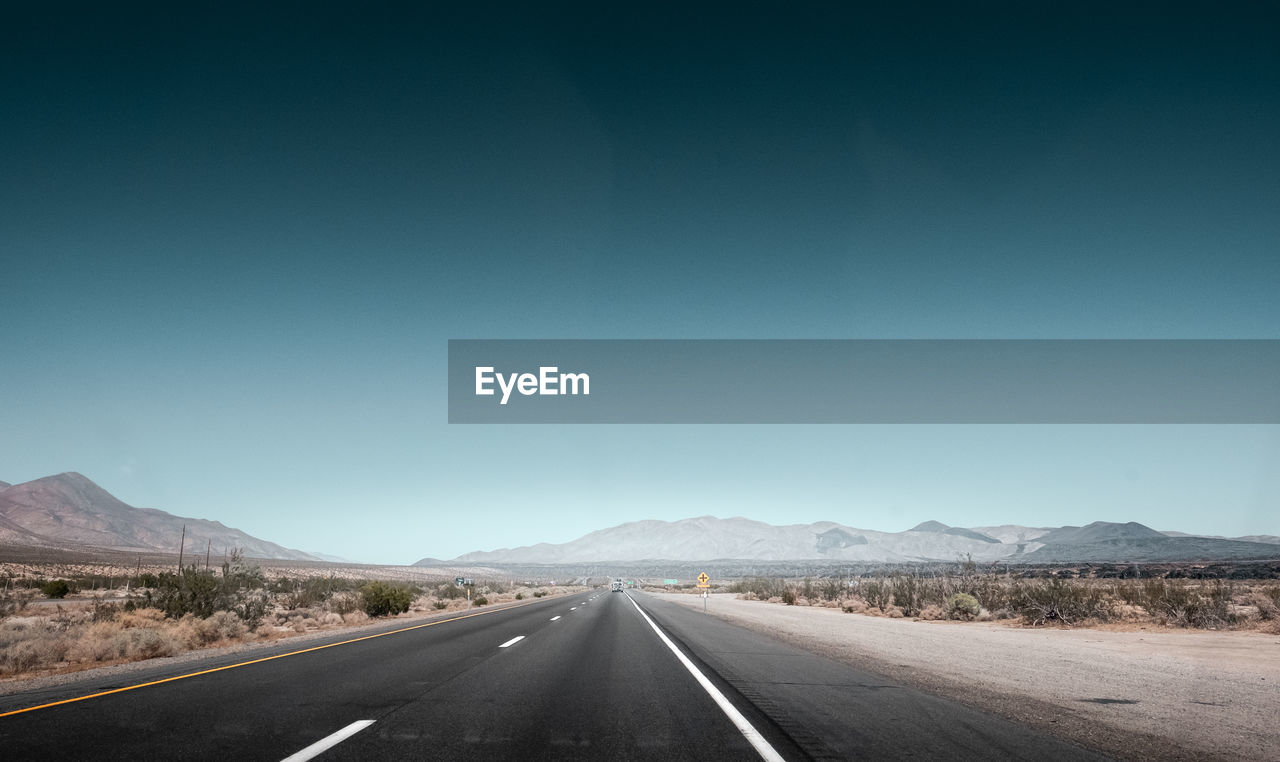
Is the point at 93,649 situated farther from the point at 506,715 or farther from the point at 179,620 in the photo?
the point at 506,715

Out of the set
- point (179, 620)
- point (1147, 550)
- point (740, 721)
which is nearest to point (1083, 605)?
point (740, 721)

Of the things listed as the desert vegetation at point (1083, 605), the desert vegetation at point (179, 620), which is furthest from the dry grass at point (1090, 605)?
the desert vegetation at point (179, 620)

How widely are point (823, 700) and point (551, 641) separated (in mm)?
9594

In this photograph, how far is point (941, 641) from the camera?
1978 centimetres

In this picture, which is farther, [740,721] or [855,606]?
[855,606]

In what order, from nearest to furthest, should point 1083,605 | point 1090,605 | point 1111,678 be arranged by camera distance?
point 1111,678 → point 1090,605 → point 1083,605

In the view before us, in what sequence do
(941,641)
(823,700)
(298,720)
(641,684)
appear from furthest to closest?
(941,641)
(641,684)
(823,700)
(298,720)

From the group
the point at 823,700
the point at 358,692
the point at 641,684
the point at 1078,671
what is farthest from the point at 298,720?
the point at 1078,671

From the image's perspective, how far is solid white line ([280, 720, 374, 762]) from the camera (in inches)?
215

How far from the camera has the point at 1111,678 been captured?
11.8m

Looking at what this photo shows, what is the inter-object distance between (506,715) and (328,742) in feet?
6.35

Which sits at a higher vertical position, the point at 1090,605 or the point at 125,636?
the point at 125,636

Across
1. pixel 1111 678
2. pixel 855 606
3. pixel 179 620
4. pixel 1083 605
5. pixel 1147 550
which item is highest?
pixel 179 620

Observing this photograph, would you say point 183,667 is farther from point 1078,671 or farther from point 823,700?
point 1078,671
